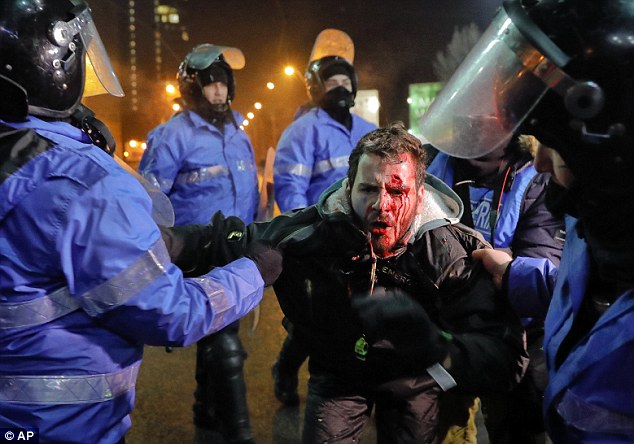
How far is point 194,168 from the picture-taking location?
430 centimetres

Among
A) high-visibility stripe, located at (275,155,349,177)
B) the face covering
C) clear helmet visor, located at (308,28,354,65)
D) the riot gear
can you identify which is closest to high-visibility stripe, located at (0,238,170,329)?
high-visibility stripe, located at (275,155,349,177)

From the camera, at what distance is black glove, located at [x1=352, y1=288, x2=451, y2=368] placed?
88.0 inches

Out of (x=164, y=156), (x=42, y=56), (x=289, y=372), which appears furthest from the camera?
(x=289, y=372)

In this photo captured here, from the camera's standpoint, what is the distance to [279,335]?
5.77 m

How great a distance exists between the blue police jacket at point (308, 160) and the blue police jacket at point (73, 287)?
286 cm

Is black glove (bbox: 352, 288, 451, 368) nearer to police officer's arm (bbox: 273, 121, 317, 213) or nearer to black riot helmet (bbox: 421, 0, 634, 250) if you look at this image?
black riot helmet (bbox: 421, 0, 634, 250)

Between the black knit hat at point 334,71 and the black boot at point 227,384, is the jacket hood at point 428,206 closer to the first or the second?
the black boot at point 227,384

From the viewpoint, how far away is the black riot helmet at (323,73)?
5113 mm

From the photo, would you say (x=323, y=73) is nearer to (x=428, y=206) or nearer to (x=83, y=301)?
(x=428, y=206)

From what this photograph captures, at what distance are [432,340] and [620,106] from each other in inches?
45.5

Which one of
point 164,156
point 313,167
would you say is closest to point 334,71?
point 313,167

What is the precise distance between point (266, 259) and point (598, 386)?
1316mm

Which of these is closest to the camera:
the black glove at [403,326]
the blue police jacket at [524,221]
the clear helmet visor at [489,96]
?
the clear helmet visor at [489,96]

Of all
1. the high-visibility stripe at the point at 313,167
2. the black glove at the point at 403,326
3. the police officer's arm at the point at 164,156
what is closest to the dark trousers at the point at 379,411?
the black glove at the point at 403,326
